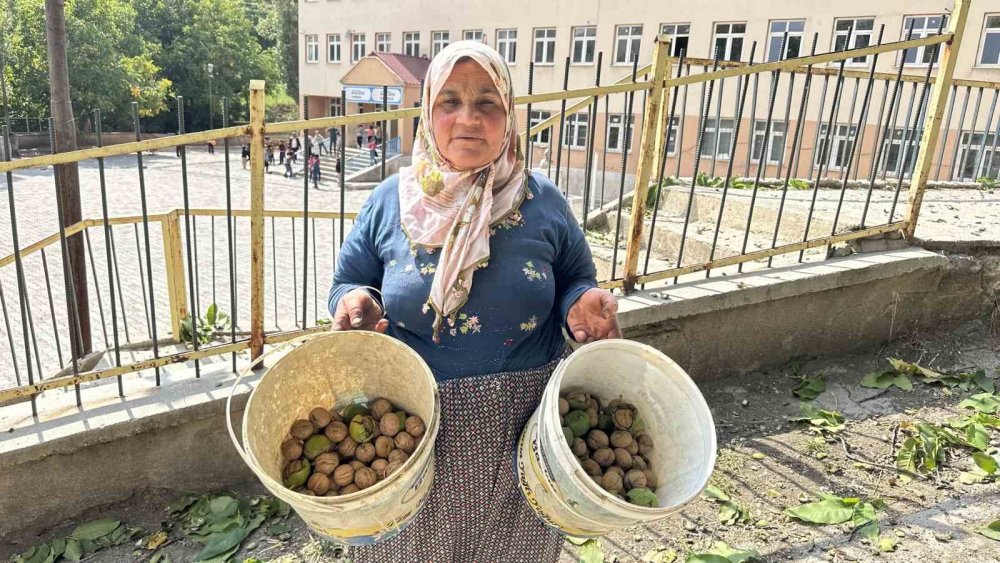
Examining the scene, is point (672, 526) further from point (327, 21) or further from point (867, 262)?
point (327, 21)

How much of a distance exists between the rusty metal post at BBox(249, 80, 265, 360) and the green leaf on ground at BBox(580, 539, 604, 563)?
5.57ft

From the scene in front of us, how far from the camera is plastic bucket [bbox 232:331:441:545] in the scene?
55.2 inches

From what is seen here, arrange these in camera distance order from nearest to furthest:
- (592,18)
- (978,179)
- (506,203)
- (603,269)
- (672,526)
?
(506,203)
(672,526)
(603,269)
(978,179)
(592,18)

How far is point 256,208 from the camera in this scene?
2.61 meters

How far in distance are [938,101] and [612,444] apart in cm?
368

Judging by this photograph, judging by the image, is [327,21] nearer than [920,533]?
No

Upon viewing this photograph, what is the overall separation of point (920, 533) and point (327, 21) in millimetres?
34888

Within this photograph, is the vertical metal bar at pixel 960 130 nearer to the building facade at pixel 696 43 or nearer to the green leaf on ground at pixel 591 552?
the building facade at pixel 696 43

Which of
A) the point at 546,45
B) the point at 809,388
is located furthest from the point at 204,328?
the point at 546,45

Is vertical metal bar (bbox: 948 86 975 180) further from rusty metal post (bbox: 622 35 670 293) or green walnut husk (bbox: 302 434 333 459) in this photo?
green walnut husk (bbox: 302 434 333 459)

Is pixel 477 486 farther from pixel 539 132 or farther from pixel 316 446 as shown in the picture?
pixel 539 132

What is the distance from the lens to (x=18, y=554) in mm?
2471

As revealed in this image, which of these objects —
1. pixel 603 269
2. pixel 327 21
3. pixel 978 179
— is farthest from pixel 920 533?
pixel 327 21

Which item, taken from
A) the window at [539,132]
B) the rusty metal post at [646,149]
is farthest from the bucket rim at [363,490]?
the window at [539,132]
